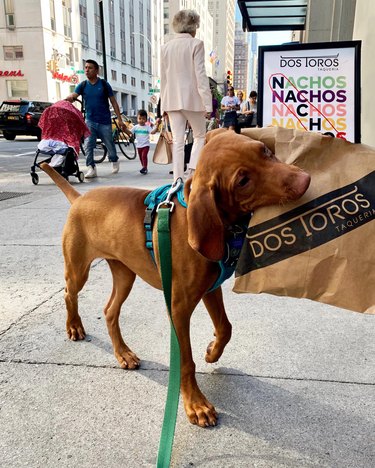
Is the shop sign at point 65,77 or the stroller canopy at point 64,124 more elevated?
the shop sign at point 65,77

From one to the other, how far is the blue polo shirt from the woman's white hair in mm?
2922

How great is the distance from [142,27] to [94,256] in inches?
3266

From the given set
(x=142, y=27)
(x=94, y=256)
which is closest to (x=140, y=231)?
(x=94, y=256)

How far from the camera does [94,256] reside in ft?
7.57

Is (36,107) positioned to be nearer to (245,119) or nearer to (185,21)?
(245,119)

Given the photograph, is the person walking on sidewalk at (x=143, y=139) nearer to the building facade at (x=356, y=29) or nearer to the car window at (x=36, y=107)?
the building facade at (x=356, y=29)

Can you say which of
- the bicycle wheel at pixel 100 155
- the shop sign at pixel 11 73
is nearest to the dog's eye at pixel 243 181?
the bicycle wheel at pixel 100 155

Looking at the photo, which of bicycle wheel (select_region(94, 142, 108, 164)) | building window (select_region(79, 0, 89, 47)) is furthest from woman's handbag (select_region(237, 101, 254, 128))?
building window (select_region(79, 0, 89, 47))

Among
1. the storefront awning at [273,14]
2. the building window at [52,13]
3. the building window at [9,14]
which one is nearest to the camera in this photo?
the storefront awning at [273,14]

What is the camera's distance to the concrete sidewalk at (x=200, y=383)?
171cm

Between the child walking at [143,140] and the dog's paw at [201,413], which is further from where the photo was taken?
the child walking at [143,140]

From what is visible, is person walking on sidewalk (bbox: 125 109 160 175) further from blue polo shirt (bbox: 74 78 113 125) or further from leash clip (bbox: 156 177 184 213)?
leash clip (bbox: 156 177 184 213)

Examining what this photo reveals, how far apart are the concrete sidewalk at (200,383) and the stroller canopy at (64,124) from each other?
5.29 m

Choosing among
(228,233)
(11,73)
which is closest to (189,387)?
(228,233)
